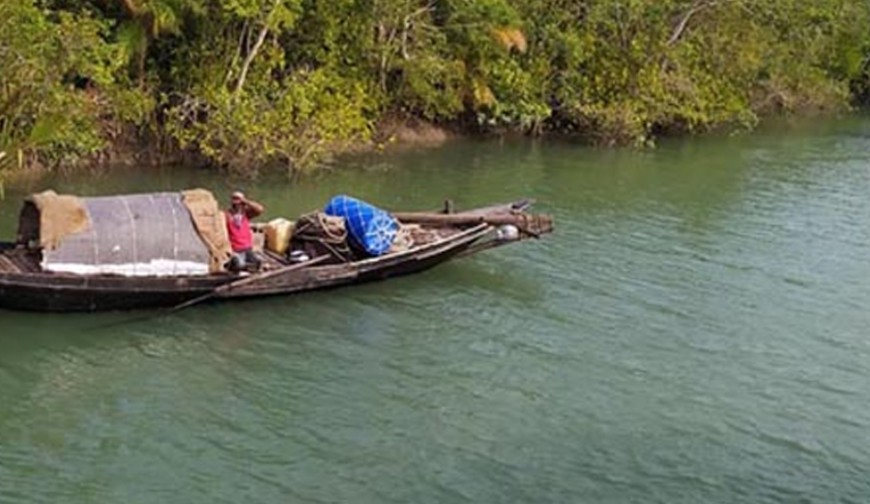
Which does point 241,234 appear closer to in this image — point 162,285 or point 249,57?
point 162,285

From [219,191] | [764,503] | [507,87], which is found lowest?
[764,503]

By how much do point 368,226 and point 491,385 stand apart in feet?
12.1

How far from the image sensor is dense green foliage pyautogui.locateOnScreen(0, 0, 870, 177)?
20500 millimetres

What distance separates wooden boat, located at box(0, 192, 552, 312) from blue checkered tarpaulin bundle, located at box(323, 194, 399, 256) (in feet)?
0.57

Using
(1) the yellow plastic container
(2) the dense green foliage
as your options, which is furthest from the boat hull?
(2) the dense green foliage

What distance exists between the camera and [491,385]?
12094 millimetres

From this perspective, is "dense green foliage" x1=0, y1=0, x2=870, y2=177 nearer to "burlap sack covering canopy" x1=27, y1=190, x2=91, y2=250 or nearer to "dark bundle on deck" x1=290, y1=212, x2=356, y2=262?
"burlap sack covering canopy" x1=27, y1=190, x2=91, y2=250

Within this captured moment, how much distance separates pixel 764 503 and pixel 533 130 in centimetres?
2195

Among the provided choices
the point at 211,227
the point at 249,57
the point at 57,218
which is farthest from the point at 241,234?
the point at 249,57

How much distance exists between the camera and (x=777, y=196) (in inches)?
929

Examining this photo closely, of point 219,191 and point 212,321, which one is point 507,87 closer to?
point 219,191

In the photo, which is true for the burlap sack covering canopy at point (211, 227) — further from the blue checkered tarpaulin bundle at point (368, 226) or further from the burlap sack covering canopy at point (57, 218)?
the blue checkered tarpaulin bundle at point (368, 226)

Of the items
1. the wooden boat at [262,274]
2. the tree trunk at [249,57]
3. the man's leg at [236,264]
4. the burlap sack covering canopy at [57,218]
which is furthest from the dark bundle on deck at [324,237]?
the tree trunk at [249,57]

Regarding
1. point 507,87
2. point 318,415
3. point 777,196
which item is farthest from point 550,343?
point 507,87
